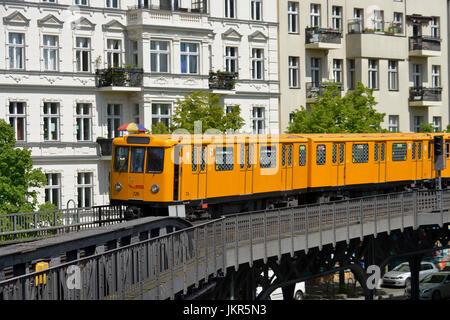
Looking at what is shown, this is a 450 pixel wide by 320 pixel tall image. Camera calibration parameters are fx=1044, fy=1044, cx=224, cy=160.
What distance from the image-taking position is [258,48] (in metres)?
55.6

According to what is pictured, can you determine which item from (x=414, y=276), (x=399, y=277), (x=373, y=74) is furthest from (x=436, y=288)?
(x=373, y=74)

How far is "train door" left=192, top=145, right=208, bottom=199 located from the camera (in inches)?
1240

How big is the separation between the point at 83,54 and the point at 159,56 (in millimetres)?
3915

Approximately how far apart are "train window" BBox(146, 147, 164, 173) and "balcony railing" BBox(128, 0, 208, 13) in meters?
18.9

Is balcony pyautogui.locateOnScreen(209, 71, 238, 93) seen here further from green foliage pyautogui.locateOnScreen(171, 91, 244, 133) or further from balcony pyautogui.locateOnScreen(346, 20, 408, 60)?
balcony pyautogui.locateOnScreen(346, 20, 408, 60)

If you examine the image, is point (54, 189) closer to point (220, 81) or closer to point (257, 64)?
point (220, 81)

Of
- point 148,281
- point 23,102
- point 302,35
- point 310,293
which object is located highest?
point 302,35

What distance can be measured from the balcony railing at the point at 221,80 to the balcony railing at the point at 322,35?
712cm

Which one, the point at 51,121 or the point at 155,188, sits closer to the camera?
the point at 155,188

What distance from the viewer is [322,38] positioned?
5834 centimetres

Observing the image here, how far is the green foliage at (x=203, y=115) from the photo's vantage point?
45406mm

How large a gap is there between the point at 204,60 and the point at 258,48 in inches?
194
